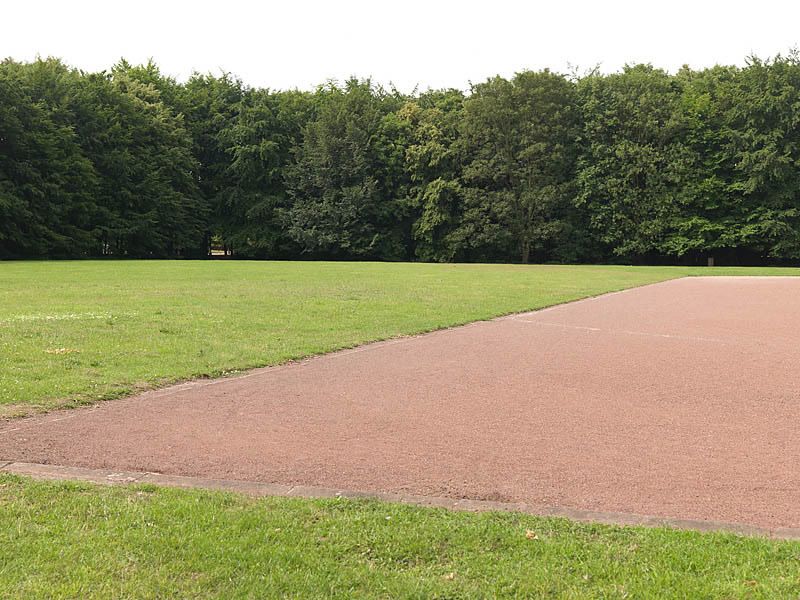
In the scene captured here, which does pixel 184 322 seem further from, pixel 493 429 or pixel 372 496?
pixel 372 496

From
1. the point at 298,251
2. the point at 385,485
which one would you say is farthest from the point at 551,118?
the point at 385,485

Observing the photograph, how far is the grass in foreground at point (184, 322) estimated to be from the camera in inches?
340

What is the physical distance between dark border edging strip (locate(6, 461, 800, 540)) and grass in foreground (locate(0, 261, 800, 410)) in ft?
7.20

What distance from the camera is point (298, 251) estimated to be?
65.4 m

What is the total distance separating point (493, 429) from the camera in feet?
21.3

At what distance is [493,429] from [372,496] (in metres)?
2.12

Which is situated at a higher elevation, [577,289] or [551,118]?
[551,118]

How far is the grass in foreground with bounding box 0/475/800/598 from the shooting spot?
10.9 feet

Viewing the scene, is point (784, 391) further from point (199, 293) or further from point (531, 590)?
point (199, 293)

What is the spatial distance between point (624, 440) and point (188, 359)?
601 centimetres

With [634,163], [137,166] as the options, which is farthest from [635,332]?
[137,166]

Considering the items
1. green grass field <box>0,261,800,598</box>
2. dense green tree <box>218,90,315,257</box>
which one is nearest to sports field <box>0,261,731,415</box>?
green grass field <box>0,261,800,598</box>

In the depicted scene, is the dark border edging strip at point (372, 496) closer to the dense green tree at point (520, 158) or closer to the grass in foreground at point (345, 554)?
the grass in foreground at point (345, 554)

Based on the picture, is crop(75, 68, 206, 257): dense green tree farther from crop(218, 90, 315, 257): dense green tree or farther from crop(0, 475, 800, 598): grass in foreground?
crop(0, 475, 800, 598): grass in foreground
